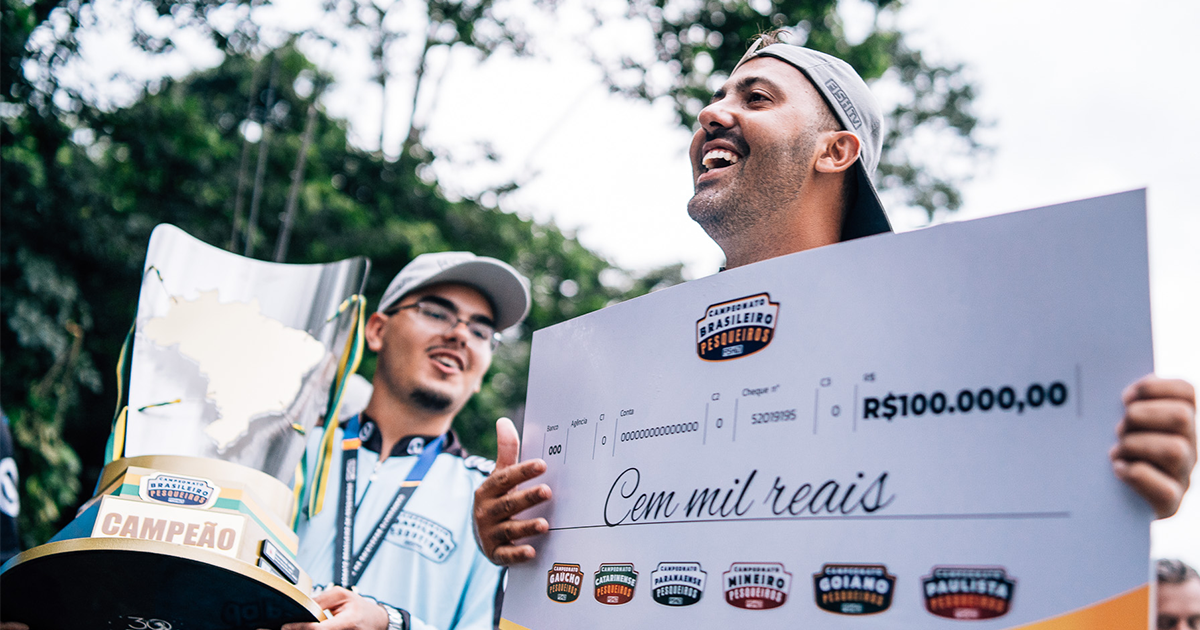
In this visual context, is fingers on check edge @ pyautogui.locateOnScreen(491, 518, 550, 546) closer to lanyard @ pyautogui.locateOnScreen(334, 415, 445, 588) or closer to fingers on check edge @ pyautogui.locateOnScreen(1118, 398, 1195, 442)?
lanyard @ pyautogui.locateOnScreen(334, 415, 445, 588)

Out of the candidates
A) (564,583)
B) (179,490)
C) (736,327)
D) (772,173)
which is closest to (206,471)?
(179,490)

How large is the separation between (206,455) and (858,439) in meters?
1.79

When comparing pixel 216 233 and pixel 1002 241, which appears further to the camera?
pixel 216 233

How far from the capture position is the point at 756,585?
1.33 metres

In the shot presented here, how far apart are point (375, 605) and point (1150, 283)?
6.24 feet

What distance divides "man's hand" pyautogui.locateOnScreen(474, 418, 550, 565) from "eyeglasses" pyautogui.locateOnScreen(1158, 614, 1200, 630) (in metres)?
2.19

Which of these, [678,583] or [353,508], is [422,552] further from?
[678,583]

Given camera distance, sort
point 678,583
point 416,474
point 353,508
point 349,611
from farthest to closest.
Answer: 1. point 416,474
2. point 353,508
3. point 349,611
4. point 678,583

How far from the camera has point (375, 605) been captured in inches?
89.9

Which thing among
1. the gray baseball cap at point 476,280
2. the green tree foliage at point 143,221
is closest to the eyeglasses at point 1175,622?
the gray baseball cap at point 476,280

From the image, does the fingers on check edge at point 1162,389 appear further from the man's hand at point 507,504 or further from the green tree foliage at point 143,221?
the green tree foliage at point 143,221

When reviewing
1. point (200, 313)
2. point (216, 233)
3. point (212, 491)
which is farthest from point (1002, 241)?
point (216, 233)

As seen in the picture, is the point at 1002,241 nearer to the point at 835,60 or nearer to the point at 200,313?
the point at 835,60

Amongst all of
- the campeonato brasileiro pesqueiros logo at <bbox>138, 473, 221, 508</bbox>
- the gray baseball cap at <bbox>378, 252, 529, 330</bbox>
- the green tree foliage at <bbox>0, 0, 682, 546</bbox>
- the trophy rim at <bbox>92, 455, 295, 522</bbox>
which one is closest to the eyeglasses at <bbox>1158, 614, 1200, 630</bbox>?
the gray baseball cap at <bbox>378, 252, 529, 330</bbox>
